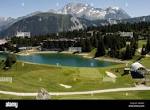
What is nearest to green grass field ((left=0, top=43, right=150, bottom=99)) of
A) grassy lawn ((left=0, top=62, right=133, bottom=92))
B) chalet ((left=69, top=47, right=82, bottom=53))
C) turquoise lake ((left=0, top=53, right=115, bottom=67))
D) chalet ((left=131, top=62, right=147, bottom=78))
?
grassy lawn ((left=0, top=62, right=133, bottom=92))

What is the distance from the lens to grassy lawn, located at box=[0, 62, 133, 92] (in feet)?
36.6

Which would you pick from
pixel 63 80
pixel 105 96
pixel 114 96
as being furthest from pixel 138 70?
pixel 63 80

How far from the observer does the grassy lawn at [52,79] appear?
11164 millimetres

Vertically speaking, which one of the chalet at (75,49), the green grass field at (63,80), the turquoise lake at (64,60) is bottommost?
the green grass field at (63,80)

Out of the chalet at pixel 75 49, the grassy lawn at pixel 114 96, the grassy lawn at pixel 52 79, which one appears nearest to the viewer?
the grassy lawn at pixel 114 96

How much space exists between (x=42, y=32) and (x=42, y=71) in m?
3.03

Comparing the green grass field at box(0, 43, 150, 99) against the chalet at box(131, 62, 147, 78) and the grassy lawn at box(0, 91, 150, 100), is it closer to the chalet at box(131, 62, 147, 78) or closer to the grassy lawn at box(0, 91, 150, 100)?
the grassy lawn at box(0, 91, 150, 100)

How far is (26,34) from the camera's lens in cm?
1284

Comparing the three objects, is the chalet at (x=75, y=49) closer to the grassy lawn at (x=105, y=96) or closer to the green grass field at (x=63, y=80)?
the green grass field at (x=63, y=80)

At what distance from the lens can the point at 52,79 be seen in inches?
446

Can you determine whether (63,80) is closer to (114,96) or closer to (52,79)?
(52,79)

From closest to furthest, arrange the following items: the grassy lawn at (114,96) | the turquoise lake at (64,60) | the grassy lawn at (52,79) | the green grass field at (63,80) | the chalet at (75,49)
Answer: the grassy lawn at (114,96) → the green grass field at (63,80) → the grassy lawn at (52,79) → the turquoise lake at (64,60) → the chalet at (75,49)

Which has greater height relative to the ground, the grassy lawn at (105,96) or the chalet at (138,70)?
the chalet at (138,70)

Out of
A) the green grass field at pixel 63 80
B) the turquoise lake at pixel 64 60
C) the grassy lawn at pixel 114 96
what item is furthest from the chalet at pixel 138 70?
the turquoise lake at pixel 64 60
